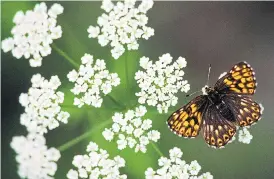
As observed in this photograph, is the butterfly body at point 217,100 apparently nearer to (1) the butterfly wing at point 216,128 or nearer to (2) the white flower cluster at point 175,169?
(1) the butterfly wing at point 216,128

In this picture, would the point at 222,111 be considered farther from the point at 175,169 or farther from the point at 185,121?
the point at 175,169

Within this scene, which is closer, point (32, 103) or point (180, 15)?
point (32, 103)

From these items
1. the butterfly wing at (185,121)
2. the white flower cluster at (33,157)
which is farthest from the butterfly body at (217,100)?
the white flower cluster at (33,157)

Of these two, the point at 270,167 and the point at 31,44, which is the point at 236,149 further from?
the point at 31,44

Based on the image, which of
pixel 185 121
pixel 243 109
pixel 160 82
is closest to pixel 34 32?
pixel 160 82

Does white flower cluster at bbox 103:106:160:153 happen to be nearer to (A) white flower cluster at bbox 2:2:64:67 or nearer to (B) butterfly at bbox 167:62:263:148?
(B) butterfly at bbox 167:62:263:148

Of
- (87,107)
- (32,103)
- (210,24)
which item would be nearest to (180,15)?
(210,24)
